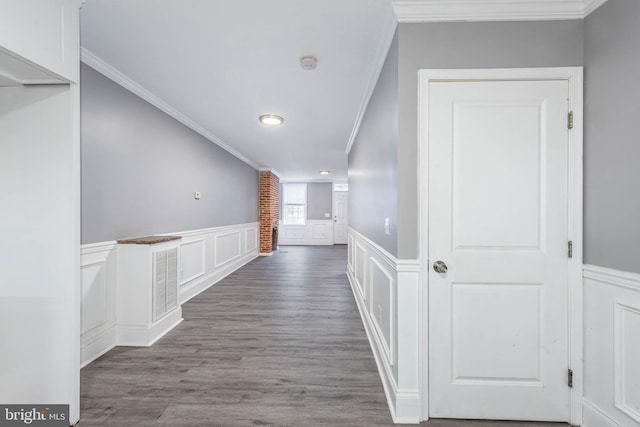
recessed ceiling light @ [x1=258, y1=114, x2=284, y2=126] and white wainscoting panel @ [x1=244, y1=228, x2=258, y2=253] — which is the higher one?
recessed ceiling light @ [x1=258, y1=114, x2=284, y2=126]

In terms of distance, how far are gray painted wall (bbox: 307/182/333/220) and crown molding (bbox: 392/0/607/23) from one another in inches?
337

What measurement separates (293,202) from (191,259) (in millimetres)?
6643

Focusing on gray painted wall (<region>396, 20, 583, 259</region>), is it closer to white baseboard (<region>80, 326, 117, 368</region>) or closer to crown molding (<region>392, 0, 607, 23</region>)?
crown molding (<region>392, 0, 607, 23</region>)

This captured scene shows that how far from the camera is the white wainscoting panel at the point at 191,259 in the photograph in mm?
3430

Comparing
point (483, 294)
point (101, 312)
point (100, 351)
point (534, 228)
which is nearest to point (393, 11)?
point (534, 228)

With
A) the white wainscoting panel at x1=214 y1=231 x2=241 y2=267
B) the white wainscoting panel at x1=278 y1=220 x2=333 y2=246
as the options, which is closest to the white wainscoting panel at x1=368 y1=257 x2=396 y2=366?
the white wainscoting panel at x1=214 y1=231 x2=241 y2=267

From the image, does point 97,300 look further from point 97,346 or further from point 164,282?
point 164,282

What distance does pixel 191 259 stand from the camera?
3652mm

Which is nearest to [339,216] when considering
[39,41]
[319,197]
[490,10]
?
[319,197]

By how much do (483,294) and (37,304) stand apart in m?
2.45

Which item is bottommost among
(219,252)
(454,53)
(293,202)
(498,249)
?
(219,252)

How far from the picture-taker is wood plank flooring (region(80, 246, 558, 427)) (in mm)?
1540

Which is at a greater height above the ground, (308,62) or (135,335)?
(308,62)

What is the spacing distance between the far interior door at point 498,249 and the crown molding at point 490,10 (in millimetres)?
361
